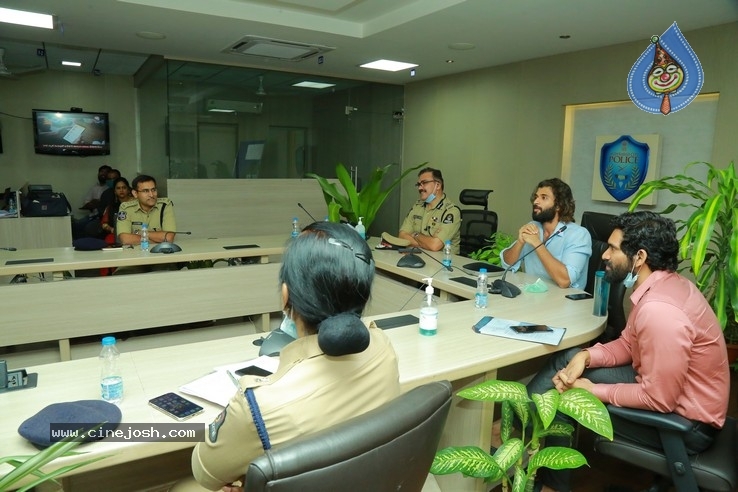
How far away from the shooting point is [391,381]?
42.8 inches

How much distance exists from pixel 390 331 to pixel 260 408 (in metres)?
1.10

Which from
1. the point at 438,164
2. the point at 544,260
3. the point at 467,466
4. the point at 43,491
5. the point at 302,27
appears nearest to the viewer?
the point at 43,491

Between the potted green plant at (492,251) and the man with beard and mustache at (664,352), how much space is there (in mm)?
2600

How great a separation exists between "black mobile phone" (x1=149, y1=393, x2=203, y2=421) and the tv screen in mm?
7200

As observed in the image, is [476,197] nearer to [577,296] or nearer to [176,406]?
[577,296]

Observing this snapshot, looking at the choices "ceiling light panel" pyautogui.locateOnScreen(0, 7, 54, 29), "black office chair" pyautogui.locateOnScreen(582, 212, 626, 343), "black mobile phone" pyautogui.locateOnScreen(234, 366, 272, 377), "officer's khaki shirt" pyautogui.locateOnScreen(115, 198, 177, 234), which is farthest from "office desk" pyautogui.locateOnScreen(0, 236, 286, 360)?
"ceiling light panel" pyautogui.locateOnScreen(0, 7, 54, 29)

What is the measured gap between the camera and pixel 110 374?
4.83 feet

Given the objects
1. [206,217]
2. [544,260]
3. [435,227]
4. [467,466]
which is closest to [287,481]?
[467,466]

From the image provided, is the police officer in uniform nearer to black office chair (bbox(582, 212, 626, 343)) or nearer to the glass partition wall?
black office chair (bbox(582, 212, 626, 343))

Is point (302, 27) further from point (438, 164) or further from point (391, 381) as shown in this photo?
point (391, 381)

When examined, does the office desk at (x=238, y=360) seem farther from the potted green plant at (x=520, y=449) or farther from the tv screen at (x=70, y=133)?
the tv screen at (x=70, y=133)

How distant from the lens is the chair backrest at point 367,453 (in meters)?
0.75

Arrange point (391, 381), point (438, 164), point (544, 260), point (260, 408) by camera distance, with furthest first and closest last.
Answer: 1. point (438, 164)
2. point (544, 260)
3. point (391, 381)
4. point (260, 408)

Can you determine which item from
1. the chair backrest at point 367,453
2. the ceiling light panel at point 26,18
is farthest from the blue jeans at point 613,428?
the ceiling light panel at point 26,18
